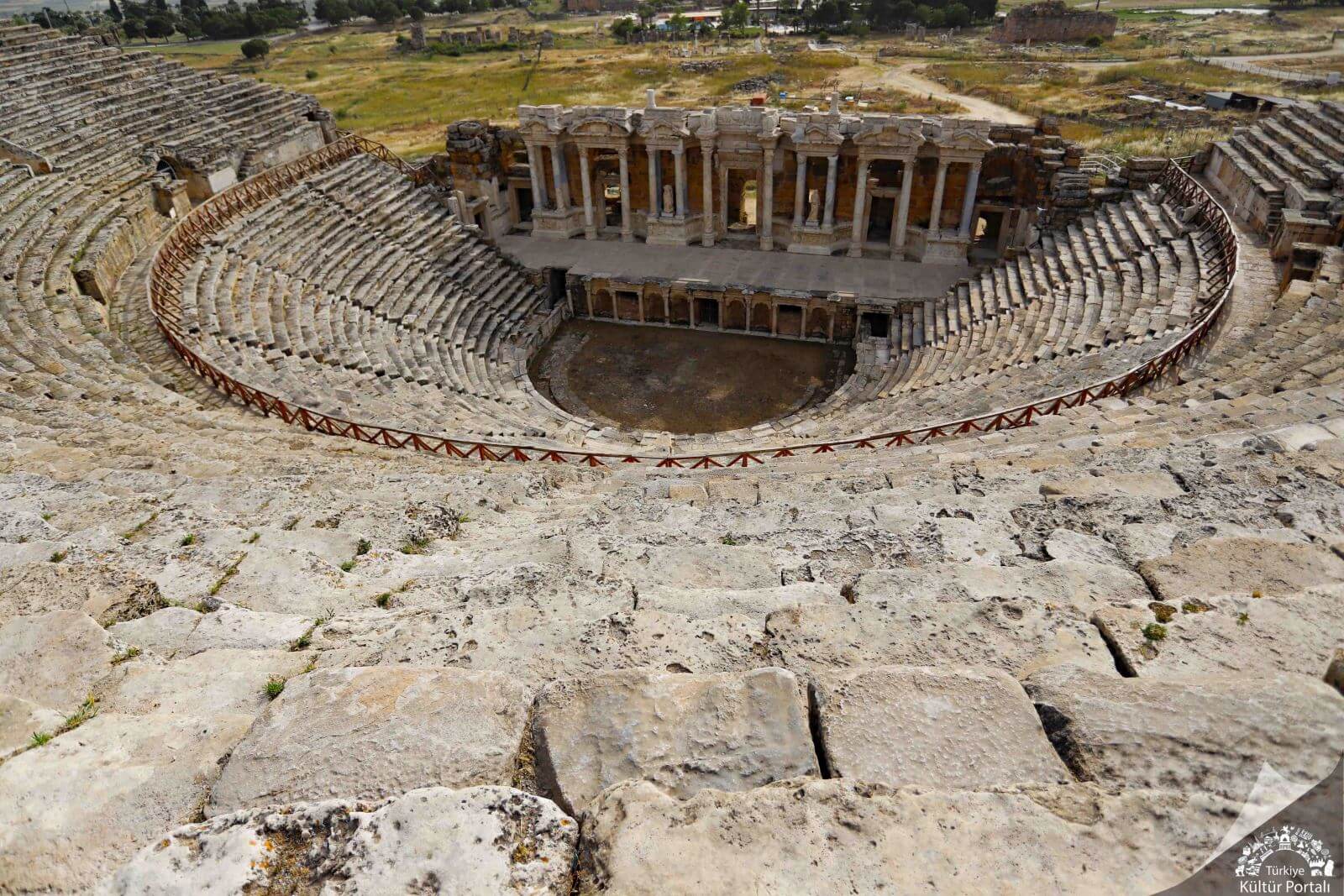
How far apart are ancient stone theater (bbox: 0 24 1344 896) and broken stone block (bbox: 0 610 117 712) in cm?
2

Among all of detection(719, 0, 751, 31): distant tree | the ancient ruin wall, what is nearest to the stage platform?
detection(719, 0, 751, 31): distant tree

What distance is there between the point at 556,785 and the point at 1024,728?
79.2 inches

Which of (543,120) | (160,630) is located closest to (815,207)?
(543,120)

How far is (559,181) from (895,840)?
28412 mm

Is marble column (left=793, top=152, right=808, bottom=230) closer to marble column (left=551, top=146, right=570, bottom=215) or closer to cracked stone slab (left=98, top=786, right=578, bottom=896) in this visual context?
marble column (left=551, top=146, right=570, bottom=215)

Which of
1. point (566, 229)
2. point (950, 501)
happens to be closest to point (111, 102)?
point (566, 229)

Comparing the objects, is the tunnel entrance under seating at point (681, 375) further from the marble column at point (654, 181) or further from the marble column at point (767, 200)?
the marble column at point (654, 181)

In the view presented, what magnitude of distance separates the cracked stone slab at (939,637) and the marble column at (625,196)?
25265 mm

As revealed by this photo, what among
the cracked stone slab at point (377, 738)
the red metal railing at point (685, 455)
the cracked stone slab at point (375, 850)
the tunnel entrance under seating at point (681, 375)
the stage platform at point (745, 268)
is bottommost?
the tunnel entrance under seating at point (681, 375)

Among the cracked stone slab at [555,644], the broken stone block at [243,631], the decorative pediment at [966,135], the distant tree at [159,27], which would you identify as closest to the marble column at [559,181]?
the decorative pediment at [966,135]

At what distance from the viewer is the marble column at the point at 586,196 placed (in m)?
28.0

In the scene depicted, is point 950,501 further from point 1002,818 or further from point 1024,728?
point 1002,818

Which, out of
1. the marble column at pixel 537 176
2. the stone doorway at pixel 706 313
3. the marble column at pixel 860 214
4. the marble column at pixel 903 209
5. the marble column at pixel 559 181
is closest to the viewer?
the marble column at pixel 903 209

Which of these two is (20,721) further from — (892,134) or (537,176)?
(537,176)
